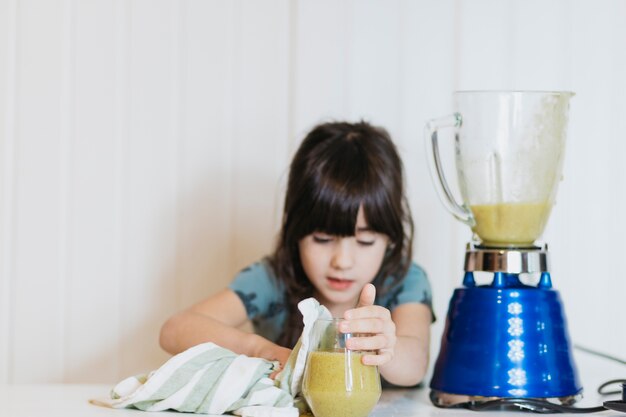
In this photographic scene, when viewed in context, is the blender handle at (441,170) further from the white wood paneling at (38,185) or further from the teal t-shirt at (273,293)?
the white wood paneling at (38,185)

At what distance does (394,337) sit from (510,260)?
0.19 meters

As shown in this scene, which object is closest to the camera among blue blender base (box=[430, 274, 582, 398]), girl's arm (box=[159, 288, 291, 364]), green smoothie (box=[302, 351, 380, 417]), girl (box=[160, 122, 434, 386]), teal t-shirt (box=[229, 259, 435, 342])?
green smoothie (box=[302, 351, 380, 417])

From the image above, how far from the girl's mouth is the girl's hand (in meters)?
0.31

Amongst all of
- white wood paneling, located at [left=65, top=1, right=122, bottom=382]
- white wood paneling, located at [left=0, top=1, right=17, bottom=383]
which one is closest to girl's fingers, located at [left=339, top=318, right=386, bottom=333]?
white wood paneling, located at [left=65, top=1, right=122, bottom=382]

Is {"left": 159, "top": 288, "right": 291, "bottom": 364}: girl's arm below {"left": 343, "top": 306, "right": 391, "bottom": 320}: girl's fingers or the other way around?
below

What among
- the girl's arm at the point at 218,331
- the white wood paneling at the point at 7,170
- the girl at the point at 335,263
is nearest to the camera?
the girl's arm at the point at 218,331

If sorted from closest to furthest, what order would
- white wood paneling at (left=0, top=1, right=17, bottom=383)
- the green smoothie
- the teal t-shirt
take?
the green smoothie, the teal t-shirt, white wood paneling at (left=0, top=1, right=17, bottom=383)

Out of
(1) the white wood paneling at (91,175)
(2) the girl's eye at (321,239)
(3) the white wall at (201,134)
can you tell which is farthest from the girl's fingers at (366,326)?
(1) the white wood paneling at (91,175)

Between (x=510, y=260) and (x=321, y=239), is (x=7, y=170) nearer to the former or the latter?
(x=321, y=239)

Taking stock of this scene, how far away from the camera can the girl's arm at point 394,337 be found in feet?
3.27

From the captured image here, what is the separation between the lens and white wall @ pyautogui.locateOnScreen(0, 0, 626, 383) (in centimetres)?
164

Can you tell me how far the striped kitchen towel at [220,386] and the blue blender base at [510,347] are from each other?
0.22 m

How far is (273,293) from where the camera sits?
1502mm

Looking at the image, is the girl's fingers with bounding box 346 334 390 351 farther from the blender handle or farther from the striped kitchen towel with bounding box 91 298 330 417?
the blender handle
